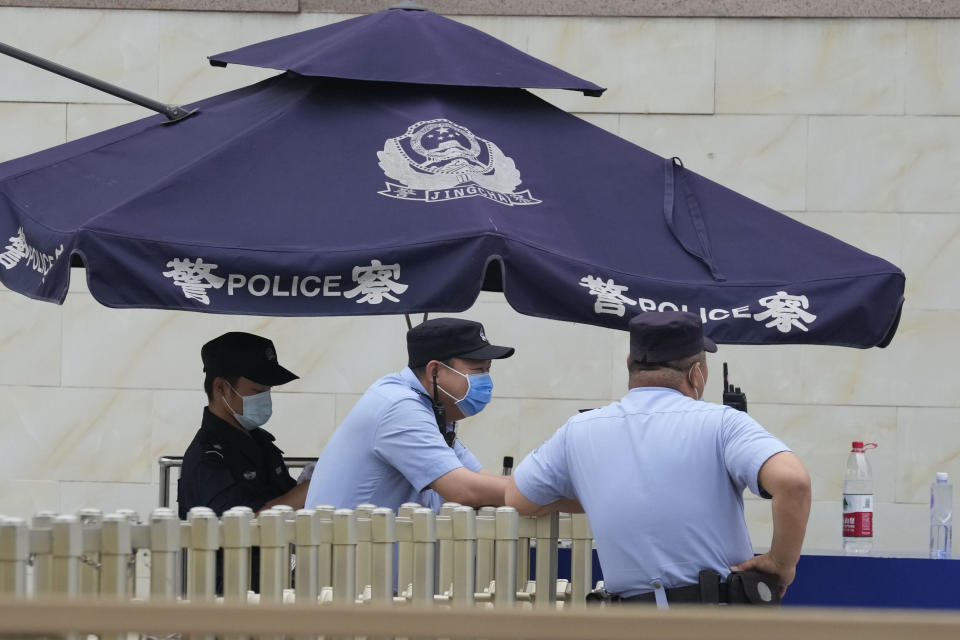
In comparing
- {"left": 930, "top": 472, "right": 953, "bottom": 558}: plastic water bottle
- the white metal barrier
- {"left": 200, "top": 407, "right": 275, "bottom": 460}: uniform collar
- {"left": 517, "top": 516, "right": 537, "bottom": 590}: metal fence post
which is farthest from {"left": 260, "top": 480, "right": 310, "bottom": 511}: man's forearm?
{"left": 930, "top": 472, "right": 953, "bottom": 558}: plastic water bottle

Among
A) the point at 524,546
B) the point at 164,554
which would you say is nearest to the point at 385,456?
the point at 524,546

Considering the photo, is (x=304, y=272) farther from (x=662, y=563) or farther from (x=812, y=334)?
(x=812, y=334)

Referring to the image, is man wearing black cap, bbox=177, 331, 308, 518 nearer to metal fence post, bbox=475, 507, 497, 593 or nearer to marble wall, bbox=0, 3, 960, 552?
metal fence post, bbox=475, 507, 497, 593

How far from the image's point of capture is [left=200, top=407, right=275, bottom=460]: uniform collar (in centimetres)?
523

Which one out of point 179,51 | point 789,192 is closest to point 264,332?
point 179,51

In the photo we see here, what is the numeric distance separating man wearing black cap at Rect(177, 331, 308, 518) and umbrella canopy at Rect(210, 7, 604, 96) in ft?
3.71

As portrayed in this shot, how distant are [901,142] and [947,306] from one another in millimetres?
970

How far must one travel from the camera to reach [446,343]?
491 centimetres

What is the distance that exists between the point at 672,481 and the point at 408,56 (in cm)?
196

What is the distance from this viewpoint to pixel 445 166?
15.0 ft

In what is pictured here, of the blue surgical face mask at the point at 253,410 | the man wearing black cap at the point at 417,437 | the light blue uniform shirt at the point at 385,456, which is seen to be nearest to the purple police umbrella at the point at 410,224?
the man wearing black cap at the point at 417,437

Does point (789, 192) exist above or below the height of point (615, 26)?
below

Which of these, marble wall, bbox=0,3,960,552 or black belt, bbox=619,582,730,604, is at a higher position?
marble wall, bbox=0,3,960,552

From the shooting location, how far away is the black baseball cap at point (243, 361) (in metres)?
5.46
